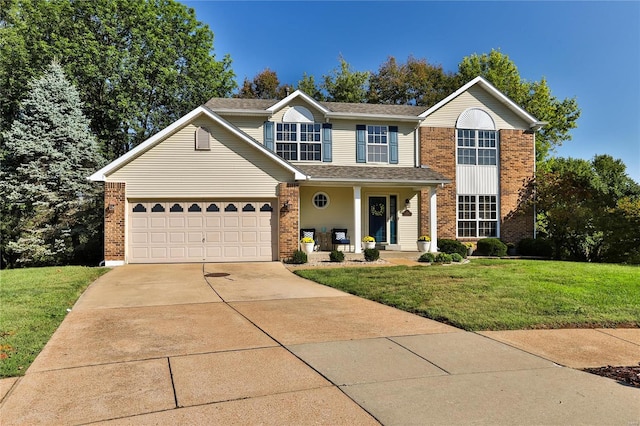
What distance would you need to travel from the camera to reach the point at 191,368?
15.9ft

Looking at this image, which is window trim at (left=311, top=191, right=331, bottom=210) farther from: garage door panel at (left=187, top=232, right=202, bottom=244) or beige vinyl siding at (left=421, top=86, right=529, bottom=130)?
beige vinyl siding at (left=421, top=86, right=529, bottom=130)

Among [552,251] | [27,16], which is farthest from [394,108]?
[27,16]

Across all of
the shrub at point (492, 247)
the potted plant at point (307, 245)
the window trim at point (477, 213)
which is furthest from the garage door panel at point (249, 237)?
the shrub at point (492, 247)

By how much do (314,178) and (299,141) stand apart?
9.22ft

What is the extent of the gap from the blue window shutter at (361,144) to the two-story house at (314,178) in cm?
5

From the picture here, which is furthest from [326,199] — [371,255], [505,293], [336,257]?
[505,293]

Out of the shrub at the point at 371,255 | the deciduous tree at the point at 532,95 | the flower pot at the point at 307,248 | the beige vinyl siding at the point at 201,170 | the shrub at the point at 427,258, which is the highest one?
the deciduous tree at the point at 532,95

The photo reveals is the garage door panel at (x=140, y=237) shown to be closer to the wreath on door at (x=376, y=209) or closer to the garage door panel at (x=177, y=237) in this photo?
the garage door panel at (x=177, y=237)

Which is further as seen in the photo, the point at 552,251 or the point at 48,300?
the point at 552,251

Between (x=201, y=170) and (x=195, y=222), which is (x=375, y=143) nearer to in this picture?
(x=201, y=170)

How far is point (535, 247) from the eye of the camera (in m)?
19.0

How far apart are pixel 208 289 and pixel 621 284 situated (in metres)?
9.76

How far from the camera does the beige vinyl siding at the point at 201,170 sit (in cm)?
1520

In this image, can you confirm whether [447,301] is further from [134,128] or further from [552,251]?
[134,128]
